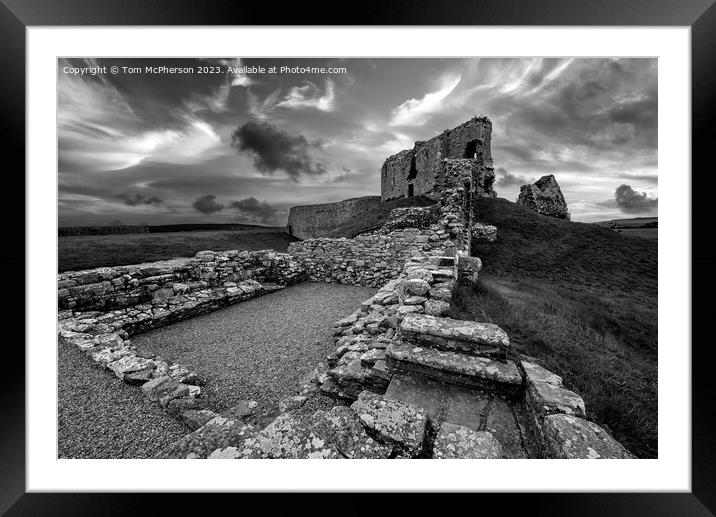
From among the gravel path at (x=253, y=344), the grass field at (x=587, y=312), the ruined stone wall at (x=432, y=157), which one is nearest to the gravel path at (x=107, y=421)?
the gravel path at (x=253, y=344)

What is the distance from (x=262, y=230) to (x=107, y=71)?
80.0 feet

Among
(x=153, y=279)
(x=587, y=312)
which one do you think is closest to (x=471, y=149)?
(x=587, y=312)

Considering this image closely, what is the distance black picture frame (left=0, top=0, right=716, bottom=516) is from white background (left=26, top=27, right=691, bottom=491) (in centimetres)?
7

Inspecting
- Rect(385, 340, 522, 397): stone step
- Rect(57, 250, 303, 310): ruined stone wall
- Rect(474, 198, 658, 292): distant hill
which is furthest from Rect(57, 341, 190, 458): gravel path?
Rect(474, 198, 658, 292): distant hill

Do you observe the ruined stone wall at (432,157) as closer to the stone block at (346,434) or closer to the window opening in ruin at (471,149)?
the window opening in ruin at (471,149)

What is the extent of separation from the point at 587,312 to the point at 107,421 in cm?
800

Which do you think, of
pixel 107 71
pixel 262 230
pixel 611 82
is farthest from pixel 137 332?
pixel 262 230

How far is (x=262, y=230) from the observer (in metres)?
25.8
